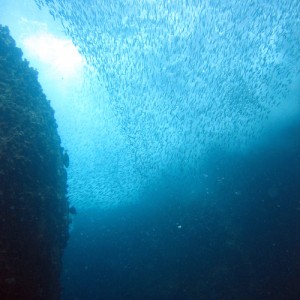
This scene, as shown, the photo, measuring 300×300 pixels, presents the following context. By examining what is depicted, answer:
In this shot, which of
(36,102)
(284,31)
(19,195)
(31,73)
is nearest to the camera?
(19,195)

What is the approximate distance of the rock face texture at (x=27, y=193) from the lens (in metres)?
5.96

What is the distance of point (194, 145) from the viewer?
83.9 ft

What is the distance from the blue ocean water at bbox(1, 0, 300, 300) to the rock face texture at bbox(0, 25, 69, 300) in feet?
22.5

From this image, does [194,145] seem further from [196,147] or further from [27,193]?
[27,193]

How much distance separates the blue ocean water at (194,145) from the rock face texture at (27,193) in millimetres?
6866

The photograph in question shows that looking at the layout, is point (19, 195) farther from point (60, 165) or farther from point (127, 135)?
point (127, 135)

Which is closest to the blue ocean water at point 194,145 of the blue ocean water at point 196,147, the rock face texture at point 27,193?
the blue ocean water at point 196,147

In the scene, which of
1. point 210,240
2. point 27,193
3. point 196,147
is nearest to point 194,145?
point 196,147

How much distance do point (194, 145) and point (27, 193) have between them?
66.9 feet

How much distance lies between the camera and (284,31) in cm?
1609

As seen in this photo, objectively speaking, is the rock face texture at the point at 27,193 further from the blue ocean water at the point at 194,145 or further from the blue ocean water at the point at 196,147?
the blue ocean water at the point at 194,145

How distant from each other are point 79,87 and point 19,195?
20464 millimetres

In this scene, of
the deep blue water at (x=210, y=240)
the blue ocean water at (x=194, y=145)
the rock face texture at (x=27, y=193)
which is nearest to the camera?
the rock face texture at (x=27, y=193)

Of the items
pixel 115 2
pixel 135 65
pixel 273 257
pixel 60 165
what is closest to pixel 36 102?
pixel 60 165
